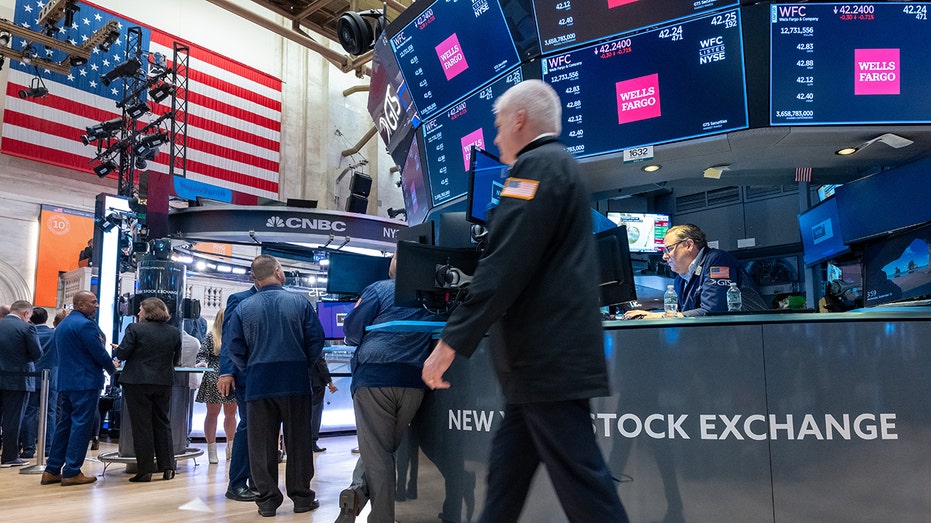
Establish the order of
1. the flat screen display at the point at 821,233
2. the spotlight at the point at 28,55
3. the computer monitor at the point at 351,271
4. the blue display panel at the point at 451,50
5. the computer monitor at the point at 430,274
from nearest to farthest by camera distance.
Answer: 1. the computer monitor at the point at 430,274
2. the computer monitor at the point at 351,271
3. the blue display panel at the point at 451,50
4. the flat screen display at the point at 821,233
5. the spotlight at the point at 28,55

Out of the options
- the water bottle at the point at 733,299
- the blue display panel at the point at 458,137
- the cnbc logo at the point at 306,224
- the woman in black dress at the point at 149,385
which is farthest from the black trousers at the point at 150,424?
the water bottle at the point at 733,299

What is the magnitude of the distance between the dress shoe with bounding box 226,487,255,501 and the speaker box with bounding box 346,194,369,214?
6.22m

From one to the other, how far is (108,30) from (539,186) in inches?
468

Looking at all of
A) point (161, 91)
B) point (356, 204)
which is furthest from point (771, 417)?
point (161, 91)

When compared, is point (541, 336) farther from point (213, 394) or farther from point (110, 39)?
point (110, 39)

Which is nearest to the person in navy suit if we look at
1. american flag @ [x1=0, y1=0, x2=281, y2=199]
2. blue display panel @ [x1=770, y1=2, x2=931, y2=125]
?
blue display panel @ [x1=770, y1=2, x2=931, y2=125]

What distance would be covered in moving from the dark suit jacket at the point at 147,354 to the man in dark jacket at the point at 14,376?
202 centimetres

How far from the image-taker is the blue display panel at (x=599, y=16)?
4.19 metres

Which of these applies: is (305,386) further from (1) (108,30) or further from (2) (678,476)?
(1) (108,30)

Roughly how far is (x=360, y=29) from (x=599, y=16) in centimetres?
283

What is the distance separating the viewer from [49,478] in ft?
18.7

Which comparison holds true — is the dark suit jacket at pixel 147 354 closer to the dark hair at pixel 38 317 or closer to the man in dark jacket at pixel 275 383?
the man in dark jacket at pixel 275 383

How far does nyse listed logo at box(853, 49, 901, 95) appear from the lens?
4012 mm

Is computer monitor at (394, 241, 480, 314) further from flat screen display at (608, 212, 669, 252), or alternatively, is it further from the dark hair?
the dark hair
